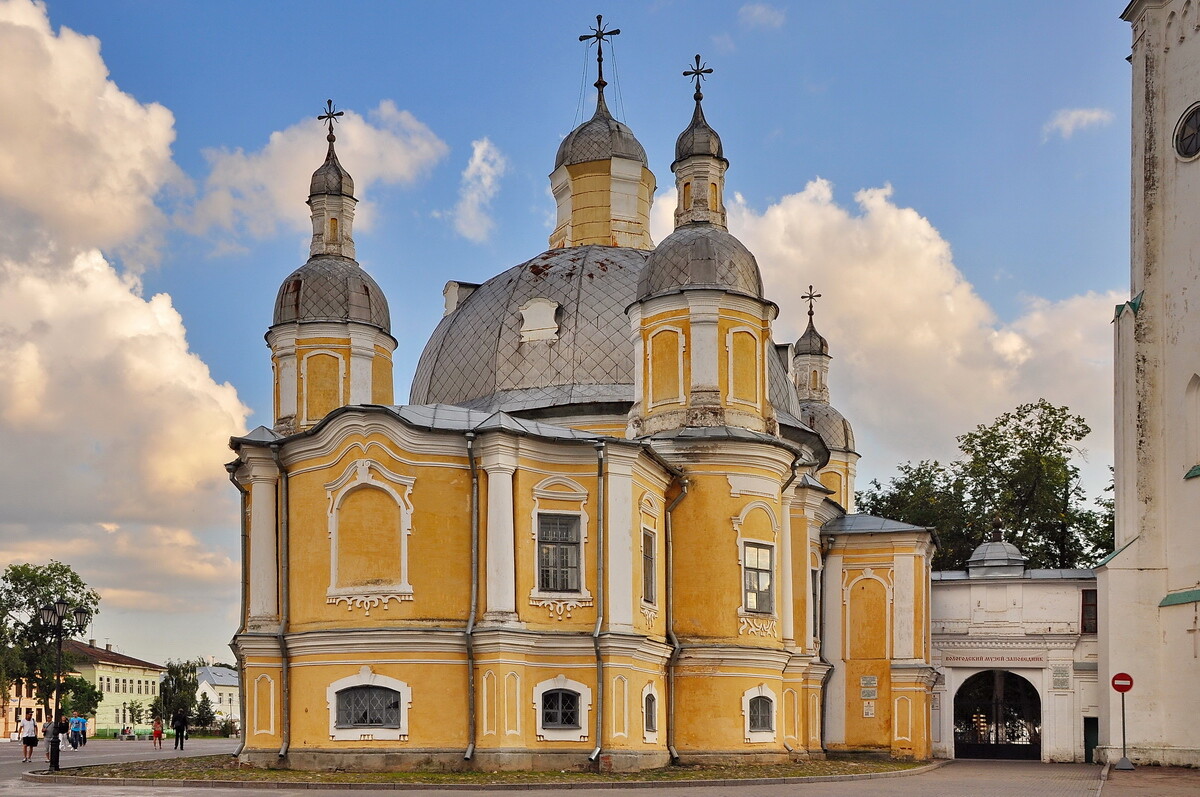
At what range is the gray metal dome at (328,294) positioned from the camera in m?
35.9

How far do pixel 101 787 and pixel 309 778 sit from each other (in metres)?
3.36

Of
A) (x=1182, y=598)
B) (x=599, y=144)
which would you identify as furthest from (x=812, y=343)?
(x=1182, y=598)

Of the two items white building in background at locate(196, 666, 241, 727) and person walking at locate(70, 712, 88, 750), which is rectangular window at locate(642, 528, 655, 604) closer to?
person walking at locate(70, 712, 88, 750)

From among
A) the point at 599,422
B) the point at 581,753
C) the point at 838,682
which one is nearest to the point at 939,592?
the point at 838,682

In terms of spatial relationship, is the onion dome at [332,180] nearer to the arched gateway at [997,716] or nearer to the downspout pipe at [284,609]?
the downspout pipe at [284,609]

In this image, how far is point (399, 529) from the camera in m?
26.5

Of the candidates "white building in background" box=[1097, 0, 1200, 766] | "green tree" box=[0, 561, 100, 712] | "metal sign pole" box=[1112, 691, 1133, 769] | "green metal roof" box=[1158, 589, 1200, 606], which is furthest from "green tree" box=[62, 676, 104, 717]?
"green metal roof" box=[1158, 589, 1200, 606]

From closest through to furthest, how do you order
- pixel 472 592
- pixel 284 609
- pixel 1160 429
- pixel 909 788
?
pixel 909 788, pixel 472 592, pixel 284 609, pixel 1160 429

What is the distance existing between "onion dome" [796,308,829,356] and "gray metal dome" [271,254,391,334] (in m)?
19.8

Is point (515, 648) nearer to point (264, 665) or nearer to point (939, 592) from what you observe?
point (264, 665)

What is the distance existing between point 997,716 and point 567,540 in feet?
78.4

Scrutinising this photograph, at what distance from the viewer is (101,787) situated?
22.8m

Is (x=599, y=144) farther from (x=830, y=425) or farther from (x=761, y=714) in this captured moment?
(x=761, y=714)

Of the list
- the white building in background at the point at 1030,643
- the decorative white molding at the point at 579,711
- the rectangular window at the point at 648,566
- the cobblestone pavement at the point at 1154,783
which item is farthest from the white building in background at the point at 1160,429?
the decorative white molding at the point at 579,711
